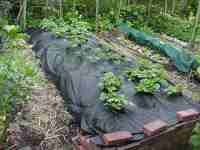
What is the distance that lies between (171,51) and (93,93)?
2.15 m

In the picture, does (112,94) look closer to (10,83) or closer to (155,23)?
(10,83)

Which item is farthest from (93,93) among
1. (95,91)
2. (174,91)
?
(174,91)

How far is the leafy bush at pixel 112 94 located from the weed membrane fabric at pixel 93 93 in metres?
0.05

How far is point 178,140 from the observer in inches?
87.6

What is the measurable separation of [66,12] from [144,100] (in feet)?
13.0

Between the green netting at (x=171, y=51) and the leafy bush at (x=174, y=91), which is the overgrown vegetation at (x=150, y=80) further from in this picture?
the green netting at (x=171, y=51)

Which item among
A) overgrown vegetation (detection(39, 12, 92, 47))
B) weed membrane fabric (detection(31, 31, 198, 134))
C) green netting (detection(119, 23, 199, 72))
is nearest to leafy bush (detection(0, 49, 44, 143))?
weed membrane fabric (detection(31, 31, 198, 134))

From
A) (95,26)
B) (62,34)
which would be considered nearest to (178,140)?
(62,34)

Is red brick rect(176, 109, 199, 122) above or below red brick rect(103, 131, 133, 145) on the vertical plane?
above

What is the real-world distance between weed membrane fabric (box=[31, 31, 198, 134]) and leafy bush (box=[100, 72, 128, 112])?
54 mm

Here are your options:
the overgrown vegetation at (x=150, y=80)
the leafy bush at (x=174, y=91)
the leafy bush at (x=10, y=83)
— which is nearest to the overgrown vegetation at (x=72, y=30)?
the overgrown vegetation at (x=150, y=80)

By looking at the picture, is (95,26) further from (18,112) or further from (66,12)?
(18,112)

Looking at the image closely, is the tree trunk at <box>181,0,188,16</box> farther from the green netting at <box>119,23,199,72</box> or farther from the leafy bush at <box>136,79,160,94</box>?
the leafy bush at <box>136,79,160,94</box>

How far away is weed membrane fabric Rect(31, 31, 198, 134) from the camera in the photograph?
232 cm
